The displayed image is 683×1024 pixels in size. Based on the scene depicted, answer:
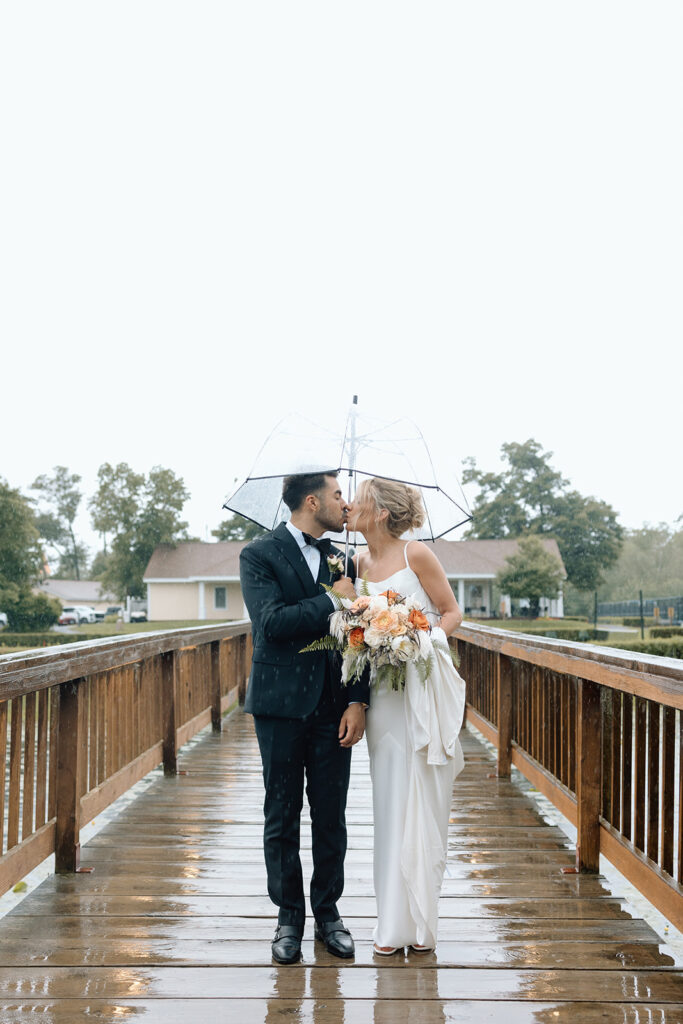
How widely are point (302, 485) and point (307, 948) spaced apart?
159 cm

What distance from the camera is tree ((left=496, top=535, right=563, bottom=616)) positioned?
4284 cm

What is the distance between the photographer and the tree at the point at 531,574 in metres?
42.8

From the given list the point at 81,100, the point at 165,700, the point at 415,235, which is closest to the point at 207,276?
the point at 415,235

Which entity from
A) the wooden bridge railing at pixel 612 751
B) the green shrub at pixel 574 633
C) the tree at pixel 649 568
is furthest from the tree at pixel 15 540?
the tree at pixel 649 568

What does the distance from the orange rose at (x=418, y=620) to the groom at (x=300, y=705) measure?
0.22 metres

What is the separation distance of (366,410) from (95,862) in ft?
7.96

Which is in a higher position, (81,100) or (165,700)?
(81,100)

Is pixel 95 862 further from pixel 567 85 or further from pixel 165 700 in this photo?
pixel 567 85

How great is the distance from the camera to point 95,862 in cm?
436

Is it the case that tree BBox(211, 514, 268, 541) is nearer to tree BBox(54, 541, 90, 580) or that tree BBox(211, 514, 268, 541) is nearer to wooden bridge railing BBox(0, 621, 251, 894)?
tree BBox(54, 541, 90, 580)

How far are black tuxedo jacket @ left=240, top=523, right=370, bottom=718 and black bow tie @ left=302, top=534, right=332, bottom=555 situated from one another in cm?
5

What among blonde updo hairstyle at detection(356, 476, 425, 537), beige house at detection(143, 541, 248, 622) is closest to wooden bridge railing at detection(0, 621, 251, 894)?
blonde updo hairstyle at detection(356, 476, 425, 537)

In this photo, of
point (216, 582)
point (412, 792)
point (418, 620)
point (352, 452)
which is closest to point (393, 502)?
point (352, 452)

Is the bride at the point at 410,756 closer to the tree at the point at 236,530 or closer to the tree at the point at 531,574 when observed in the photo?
the tree at the point at 531,574
